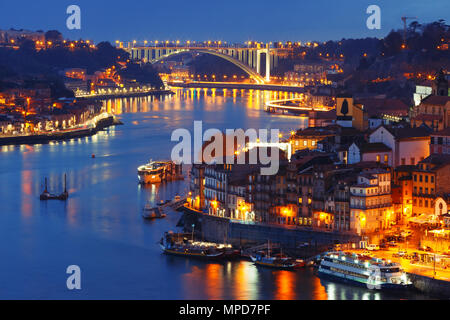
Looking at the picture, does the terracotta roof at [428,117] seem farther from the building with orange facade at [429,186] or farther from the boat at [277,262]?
the boat at [277,262]

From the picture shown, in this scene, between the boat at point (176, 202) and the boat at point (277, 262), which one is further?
the boat at point (176, 202)

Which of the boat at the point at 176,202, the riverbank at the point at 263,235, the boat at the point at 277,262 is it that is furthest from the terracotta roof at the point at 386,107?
the boat at the point at 277,262

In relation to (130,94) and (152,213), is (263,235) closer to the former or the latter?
(152,213)

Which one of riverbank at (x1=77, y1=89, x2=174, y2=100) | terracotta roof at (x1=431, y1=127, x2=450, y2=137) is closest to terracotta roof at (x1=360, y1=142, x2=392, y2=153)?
terracotta roof at (x1=431, y1=127, x2=450, y2=137)

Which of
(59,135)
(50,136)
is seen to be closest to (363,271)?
(50,136)

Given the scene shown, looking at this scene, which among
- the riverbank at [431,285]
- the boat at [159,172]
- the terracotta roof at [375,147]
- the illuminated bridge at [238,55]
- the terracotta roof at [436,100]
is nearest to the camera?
the riverbank at [431,285]
